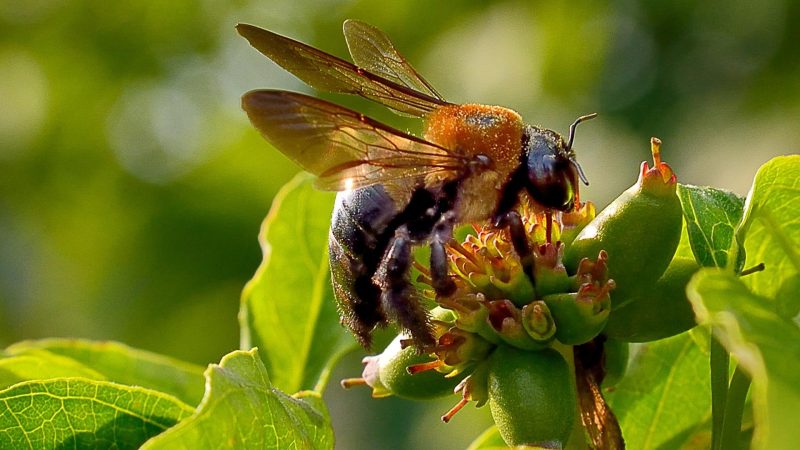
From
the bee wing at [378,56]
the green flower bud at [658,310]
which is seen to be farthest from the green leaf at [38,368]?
the green flower bud at [658,310]

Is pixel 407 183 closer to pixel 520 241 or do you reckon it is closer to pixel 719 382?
pixel 520 241

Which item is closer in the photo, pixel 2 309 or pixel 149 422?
pixel 149 422

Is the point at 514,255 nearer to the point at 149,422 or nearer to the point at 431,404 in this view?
the point at 149,422

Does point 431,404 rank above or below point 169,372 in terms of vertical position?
below

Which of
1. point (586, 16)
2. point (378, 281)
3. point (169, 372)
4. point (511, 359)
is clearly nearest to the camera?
point (511, 359)

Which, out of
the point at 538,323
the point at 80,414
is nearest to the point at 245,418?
the point at 80,414

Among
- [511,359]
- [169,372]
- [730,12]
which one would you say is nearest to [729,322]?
[511,359]
